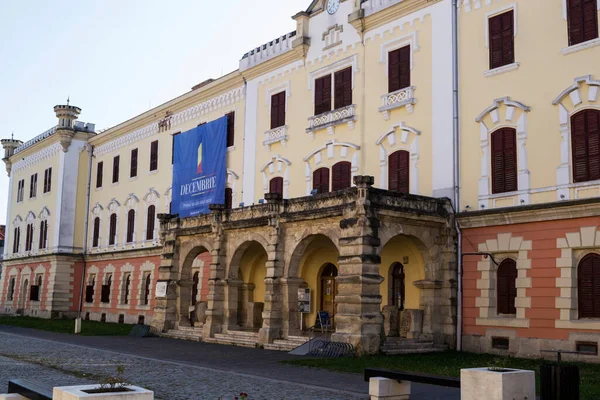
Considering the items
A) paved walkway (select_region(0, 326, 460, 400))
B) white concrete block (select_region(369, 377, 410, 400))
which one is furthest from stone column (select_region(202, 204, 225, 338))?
white concrete block (select_region(369, 377, 410, 400))

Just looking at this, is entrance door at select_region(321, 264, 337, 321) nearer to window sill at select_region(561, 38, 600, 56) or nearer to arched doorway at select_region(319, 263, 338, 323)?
arched doorway at select_region(319, 263, 338, 323)

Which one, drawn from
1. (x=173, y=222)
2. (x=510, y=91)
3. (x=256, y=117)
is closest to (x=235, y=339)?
(x=173, y=222)

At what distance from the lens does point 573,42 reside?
20.1m

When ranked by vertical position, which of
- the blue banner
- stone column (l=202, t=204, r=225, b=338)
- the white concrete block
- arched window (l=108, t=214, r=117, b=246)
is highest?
the blue banner

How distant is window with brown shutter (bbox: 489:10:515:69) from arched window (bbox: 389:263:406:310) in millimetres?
7324

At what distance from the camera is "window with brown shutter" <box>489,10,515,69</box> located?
21734 mm

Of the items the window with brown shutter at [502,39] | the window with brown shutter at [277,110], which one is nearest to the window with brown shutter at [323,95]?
the window with brown shutter at [277,110]

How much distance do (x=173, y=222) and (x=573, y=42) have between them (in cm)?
1694

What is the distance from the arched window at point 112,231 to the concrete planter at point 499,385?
1403 inches

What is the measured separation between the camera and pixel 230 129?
33.0 m

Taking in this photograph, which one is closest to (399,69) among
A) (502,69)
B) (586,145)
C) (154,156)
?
(502,69)

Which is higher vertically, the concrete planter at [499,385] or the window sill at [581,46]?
the window sill at [581,46]

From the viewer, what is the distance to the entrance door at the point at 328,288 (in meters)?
26.9

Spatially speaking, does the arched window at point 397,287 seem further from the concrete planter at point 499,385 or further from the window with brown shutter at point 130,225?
the window with brown shutter at point 130,225
